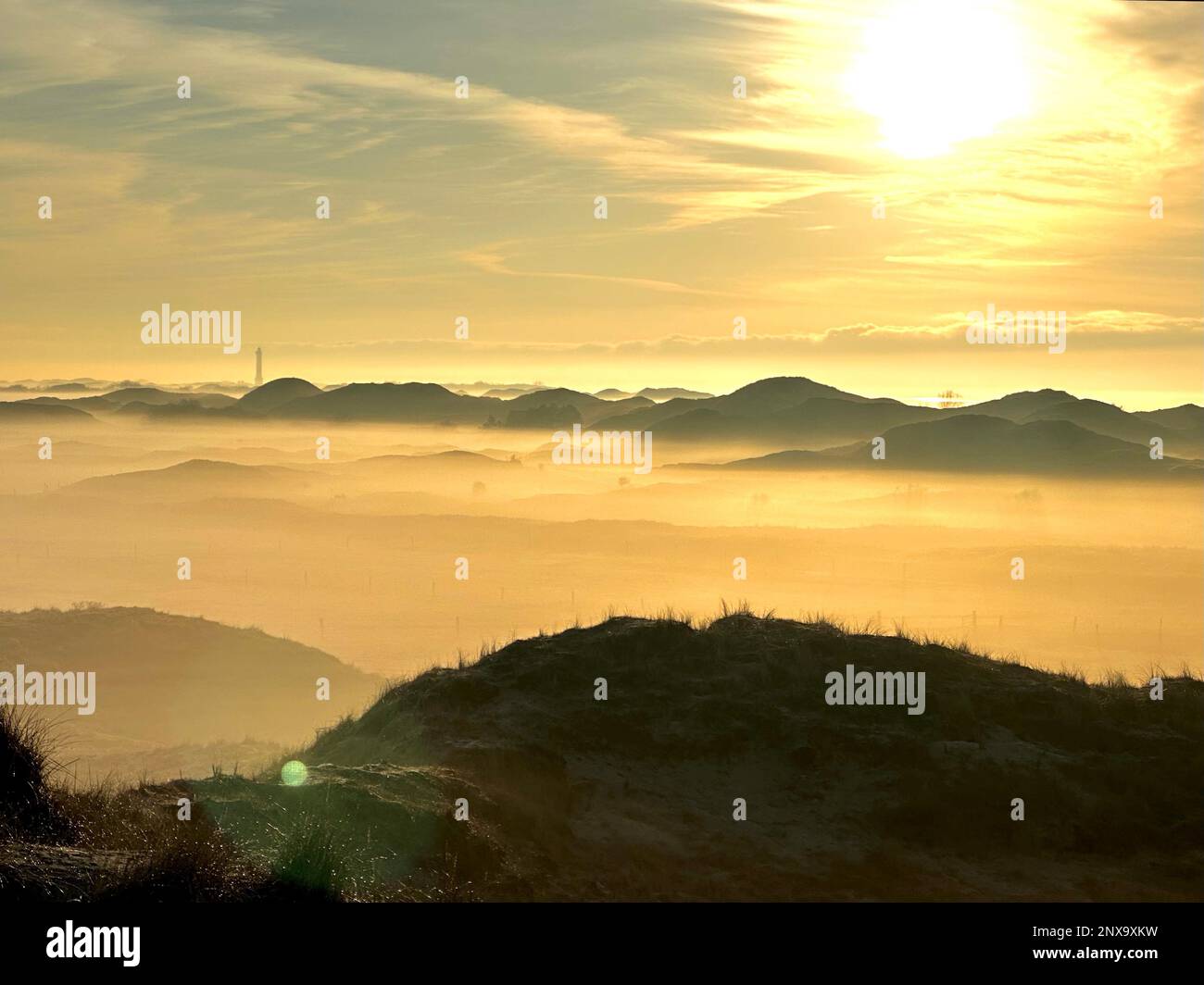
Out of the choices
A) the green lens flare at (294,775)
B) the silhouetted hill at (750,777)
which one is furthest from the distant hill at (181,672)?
the green lens flare at (294,775)

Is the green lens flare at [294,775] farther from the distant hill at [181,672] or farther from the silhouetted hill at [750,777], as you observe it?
the distant hill at [181,672]

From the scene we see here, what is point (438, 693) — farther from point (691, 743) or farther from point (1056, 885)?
point (1056, 885)

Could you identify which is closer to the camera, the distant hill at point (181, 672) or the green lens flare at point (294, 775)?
the green lens flare at point (294, 775)

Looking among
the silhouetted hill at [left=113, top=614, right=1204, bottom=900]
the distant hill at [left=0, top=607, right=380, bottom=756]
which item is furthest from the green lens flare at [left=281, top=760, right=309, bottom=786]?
the distant hill at [left=0, top=607, right=380, bottom=756]

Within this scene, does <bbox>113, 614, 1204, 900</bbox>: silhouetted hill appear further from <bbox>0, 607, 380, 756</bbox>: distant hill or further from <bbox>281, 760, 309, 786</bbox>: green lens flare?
<bbox>0, 607, 380, 756</bbox>: distant hill

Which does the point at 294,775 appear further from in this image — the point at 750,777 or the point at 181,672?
the point at 181,672

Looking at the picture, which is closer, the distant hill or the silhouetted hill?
the silhouetted hill

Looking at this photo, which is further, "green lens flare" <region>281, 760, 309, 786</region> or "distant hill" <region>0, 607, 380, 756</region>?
"distant hill" <region>0, 607, 380, 756</region>

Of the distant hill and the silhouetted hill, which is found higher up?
the silhouetted hill
